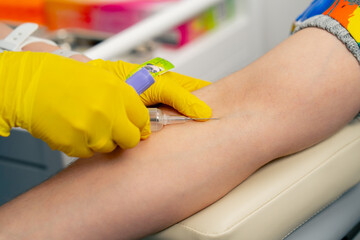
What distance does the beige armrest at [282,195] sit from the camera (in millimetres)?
880

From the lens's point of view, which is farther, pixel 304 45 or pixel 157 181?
pixel 304 45

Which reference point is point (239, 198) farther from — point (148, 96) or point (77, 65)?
point (77, 65)

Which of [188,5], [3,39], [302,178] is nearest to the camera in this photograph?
[302,178]

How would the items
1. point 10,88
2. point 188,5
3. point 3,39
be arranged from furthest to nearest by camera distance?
point 188,5, point 3,39, point 10,88

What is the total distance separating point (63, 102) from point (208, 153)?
31 cm

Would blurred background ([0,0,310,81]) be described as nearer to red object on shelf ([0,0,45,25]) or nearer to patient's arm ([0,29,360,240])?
red object on shelf ([0,0,45,25])

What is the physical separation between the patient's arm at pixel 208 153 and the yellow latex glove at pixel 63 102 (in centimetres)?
9

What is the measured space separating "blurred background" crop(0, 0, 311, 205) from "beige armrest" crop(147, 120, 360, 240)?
0.89 meters

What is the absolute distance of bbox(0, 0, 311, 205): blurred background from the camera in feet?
6.36

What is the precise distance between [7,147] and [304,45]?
83 cm

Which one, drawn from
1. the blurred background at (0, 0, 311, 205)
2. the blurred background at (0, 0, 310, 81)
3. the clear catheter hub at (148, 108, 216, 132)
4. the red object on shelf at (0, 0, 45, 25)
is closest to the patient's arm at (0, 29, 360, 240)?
the clear catheter hub at (148, 108, 216, 132)

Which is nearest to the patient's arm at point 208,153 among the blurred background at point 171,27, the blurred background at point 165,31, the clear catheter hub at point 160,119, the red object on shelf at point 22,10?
the clear catheter hub at point 160,119

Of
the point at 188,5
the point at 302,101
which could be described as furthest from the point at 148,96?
the point at 188,5

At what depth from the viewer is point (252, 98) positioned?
40.3 inches
